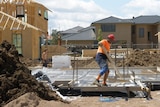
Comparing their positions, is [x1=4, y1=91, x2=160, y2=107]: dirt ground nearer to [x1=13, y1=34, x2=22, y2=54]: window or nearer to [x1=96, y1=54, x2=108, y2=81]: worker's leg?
[x1=96, y1=54, x2=108, y2=81]: worker's leg

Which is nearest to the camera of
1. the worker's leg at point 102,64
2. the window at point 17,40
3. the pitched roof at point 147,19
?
the worker's leg at point 102,64

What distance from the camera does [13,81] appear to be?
7.85 metres

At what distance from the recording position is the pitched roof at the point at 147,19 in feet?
201

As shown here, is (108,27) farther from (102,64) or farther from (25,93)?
(25,93)

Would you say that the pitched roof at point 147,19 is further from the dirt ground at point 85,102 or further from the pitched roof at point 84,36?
the dirt ground at point 85,102

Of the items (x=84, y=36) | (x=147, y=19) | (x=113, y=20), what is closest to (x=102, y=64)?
(x=113, y=20)

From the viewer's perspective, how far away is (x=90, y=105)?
9086 millimetres

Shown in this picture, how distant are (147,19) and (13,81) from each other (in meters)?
57.1

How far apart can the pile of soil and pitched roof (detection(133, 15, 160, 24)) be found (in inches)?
2121

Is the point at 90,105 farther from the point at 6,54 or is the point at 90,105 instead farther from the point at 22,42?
the point at 22,42

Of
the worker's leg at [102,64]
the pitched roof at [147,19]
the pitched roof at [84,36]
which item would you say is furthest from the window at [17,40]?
the pitched roof at [147,19]

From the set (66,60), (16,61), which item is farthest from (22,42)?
(16,61)

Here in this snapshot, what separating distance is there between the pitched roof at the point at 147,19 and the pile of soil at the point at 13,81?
5388 cm

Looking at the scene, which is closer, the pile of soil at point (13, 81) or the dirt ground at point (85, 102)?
the dirt ground at point (85, 102)
